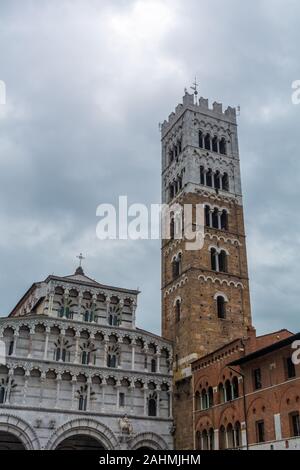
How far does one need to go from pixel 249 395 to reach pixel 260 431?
94.4 inches

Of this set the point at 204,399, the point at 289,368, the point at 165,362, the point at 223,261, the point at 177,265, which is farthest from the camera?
the point at 177,265

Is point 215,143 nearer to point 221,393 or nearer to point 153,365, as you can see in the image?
point 153,365

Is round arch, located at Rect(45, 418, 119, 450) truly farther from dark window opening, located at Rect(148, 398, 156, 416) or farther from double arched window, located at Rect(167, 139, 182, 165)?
double arched window, located at Rect(167, 139, 182, 165)

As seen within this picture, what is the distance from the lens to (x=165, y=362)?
46.0 m

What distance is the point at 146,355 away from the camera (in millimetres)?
45219

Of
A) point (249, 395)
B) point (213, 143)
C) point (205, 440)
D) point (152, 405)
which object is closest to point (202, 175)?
point (213, 143)

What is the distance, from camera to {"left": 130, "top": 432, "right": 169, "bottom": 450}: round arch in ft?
136

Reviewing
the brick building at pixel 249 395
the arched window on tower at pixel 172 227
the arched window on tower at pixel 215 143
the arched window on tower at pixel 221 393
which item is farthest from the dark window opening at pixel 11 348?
the arched window on tower at pixel 215 143

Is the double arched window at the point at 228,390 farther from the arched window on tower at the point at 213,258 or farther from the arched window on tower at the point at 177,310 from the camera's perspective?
the arched window on tower at the point at 213,258

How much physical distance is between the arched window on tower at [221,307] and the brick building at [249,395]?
560 cm

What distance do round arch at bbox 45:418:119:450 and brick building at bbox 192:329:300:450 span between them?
6.35m

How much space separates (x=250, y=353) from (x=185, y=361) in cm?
901

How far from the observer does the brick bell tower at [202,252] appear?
147ft

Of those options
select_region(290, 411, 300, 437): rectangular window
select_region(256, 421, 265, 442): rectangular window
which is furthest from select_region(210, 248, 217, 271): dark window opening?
select_region(290, 411, 300, 437): rectangular window
